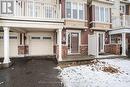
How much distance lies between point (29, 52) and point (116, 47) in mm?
9381

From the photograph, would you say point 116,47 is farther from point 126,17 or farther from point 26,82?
point 26,82

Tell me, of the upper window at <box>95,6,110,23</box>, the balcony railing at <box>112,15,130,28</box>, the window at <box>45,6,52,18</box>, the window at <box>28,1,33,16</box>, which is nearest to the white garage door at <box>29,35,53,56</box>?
the window at <box>28,1,33,16</box>

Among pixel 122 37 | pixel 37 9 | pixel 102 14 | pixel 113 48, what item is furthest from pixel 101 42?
pixel 37 9

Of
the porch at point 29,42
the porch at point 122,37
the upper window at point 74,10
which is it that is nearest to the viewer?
the porch at point 29,42

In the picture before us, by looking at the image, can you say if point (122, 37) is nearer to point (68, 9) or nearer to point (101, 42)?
point (101, 42)

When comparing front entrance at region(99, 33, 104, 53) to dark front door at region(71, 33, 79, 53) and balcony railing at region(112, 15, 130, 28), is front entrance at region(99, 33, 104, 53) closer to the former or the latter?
balcony railing at region(112, 15, 130, 28)

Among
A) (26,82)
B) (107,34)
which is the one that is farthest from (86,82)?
(107,34)

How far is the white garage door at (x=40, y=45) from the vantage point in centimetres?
1684

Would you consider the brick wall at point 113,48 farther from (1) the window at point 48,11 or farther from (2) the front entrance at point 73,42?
(1) the window at point 48,11

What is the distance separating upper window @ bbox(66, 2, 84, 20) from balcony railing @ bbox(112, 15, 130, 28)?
172 inches

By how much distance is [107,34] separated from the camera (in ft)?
62.5

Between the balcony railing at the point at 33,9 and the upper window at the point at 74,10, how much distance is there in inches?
135

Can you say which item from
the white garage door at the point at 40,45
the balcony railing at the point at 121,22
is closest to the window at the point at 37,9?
the white garage door at the point at 40,45

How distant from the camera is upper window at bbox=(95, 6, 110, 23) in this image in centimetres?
1830
